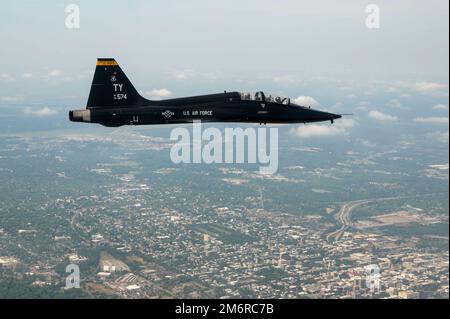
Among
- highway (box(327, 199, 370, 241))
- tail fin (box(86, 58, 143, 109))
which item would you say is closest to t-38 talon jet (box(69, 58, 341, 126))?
tail fin (box(86, 58, 143, 109))

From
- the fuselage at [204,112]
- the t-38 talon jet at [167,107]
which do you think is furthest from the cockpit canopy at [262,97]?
the fuselage at [204,112]

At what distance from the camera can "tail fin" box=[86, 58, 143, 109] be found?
31.4 metres

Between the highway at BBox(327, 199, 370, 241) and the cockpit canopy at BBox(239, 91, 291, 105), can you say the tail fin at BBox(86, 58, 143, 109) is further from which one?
the highway at BBox(327, 199, 370, 241)

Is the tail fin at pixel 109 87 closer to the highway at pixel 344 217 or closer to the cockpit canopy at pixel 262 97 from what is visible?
the cockpit canopy at pixel 262 97

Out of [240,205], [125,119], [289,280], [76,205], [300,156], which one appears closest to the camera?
[125,119]

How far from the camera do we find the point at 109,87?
3170cm

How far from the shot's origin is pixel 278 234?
336ft

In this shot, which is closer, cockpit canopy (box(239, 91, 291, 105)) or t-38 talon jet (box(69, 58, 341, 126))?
t-38 talon jet (box(69, 58, 341, 126))

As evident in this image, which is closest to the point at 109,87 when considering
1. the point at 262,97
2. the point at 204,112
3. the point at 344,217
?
the point at 204,112

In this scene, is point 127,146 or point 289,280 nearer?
point 289,280

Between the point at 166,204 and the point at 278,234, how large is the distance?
28.4 m

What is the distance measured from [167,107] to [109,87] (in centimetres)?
409

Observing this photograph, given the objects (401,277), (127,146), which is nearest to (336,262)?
(401,277)
